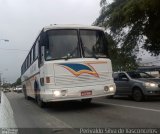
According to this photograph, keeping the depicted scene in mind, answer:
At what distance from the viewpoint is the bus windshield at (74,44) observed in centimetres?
1288

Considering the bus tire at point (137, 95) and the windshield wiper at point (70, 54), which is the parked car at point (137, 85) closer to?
the bus tire at point (137, 95)

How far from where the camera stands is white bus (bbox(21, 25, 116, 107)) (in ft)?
41.7

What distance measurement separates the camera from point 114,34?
2559 centimetres

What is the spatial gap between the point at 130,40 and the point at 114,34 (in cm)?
140

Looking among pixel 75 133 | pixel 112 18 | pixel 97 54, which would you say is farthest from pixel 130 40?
pixel 75 133

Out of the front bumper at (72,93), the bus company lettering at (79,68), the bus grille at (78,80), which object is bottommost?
the front bumper at (72,93)

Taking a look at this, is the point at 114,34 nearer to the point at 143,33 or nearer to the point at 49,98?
the point at 143,33

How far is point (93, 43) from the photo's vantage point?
13.5 metres

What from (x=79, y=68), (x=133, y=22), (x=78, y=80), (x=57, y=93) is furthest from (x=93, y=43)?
(x=133, y=22)

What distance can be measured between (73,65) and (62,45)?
88 cm

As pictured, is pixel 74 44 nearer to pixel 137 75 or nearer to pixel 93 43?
pixel 93 43

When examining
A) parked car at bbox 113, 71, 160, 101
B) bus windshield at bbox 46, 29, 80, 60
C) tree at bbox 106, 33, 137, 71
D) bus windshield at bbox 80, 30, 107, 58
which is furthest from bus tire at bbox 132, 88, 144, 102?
tree at bbox 106, 33, 137, 71

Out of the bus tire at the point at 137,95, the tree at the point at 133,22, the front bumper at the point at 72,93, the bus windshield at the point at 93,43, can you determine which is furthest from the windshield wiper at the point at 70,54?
the tree at the point at 133,22

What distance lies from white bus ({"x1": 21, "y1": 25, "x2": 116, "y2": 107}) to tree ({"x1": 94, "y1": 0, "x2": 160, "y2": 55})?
8067mm
